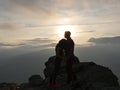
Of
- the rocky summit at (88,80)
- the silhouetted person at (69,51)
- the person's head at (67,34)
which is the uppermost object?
the person's head at (67,34)

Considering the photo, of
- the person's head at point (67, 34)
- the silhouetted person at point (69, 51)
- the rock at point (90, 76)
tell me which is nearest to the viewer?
the person's head at point (67, 34)

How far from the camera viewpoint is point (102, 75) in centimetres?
3275

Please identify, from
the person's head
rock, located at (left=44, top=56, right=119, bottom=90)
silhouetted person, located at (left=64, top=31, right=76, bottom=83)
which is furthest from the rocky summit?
the person's head

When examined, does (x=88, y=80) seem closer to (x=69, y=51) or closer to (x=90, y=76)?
(x=90, y=76)

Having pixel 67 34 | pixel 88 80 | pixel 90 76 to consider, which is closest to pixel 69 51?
pixel 67 34

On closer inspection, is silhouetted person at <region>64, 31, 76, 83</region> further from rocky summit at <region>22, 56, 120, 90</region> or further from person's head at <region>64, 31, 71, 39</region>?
rocky summit at <region>22, 56, 120, 90</region>

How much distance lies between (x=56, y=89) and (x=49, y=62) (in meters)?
12.8

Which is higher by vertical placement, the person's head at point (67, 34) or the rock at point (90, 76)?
the person's head at point (67, 34)

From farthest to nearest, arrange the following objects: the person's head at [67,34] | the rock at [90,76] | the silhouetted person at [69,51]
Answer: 1. the rock at [90,76]
2. the silhouetted person at [69,51]
3. the person's head at [67,34]

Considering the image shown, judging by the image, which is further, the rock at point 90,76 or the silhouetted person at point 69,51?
the rock at point 90,76

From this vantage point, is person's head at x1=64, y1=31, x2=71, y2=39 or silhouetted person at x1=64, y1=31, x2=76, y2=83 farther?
silhouetted person at x1=64, y1=31, x2=76, y2=83

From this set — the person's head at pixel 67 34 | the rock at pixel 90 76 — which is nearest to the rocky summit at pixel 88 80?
the rock at pixel 90 76

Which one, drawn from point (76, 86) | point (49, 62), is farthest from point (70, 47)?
point (49, 62)

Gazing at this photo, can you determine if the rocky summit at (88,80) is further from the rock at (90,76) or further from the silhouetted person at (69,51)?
the silhouetted person at (69,51)
